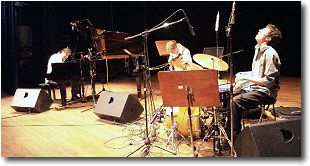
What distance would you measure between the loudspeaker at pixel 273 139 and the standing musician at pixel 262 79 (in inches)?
27.9

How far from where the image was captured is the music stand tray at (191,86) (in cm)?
284

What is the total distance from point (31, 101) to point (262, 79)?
4155 millimetres

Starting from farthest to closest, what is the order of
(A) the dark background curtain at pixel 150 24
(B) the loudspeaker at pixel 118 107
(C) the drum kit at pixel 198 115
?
1. (A) the dark background curtain at pixel 150 24
2. (B) the loudspeaker at pixel 118 107
3. (C) the drum kit at pixel 198 115

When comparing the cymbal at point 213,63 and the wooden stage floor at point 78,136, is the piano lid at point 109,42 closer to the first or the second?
the wooden stage floor at point 78,136

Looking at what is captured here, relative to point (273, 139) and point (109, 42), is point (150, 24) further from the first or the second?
point (273, 139)

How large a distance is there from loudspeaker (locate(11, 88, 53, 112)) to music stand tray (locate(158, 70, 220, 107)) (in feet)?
11.6

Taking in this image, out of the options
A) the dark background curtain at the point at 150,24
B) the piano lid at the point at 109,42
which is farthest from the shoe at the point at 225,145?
the dark background curtain at the point at 150,24

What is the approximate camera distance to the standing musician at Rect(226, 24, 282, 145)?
3432mm

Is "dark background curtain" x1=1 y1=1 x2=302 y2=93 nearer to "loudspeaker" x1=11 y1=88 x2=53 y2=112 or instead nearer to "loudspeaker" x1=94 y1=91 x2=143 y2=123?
"loudspeaker" x1=11 y1=88 x2=53 y2=112

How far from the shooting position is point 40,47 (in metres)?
9.65

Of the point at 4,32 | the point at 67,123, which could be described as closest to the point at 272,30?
the point at 67,123

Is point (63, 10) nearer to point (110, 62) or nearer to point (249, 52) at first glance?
point (110, 62)

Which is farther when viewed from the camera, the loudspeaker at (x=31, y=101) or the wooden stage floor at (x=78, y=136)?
Result: the loudspeaker at (x=31, y=101)

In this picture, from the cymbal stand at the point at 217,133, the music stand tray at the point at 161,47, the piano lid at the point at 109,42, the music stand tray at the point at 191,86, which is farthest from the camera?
the piano lid at the point at 109,42
